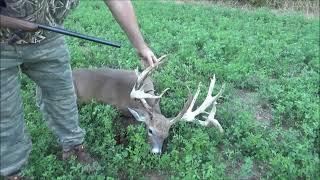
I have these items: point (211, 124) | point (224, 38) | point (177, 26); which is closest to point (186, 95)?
point (211, 124)

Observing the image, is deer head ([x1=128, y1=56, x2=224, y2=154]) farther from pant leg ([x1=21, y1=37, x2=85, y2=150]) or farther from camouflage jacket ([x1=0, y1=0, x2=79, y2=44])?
camouflage jacket ([x1=0, y1=0, x2=79, y2=44])

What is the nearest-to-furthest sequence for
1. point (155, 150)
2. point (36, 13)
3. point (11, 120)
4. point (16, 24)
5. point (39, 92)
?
point (16, 24), point (36, 13), point (11, 120), point (39, 92), point (155, 150)

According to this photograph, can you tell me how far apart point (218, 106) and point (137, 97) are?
3.31 feet

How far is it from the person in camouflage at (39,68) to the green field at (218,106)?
0.35 meters

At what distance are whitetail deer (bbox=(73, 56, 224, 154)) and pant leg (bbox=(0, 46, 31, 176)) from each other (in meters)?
1.27

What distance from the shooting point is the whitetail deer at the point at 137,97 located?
5074 mm

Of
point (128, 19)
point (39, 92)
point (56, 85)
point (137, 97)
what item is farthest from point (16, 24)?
point (137, 97)

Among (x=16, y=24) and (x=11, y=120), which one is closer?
(x=16, y=24)

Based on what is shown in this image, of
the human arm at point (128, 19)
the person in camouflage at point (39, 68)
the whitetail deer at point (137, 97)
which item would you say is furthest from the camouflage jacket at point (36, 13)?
the whitetail deer at point (137, 97)

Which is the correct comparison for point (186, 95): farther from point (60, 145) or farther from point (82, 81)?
point (60, 145)

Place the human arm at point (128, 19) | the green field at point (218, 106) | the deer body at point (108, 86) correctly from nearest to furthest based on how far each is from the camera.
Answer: the human arm at point (128, 19) < the green field at point (218, 106) < the deer body at point (108, 86)

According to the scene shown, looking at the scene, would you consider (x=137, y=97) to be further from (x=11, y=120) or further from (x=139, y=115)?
(x=11, y=120)

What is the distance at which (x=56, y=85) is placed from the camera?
396cm

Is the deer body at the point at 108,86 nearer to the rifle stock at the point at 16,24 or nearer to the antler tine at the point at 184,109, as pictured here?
the antler tine at the point at 184,109
